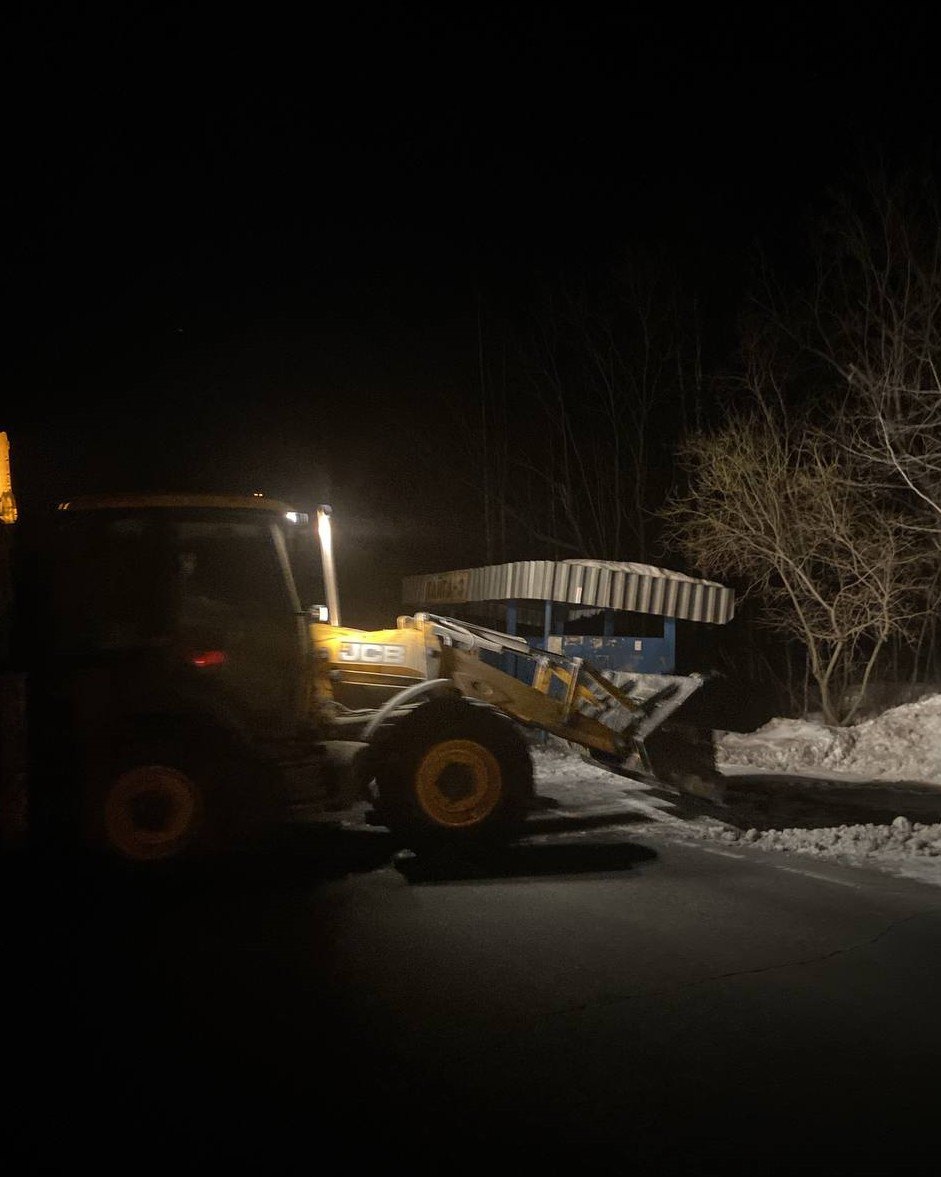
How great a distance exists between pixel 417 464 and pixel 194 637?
32.0m

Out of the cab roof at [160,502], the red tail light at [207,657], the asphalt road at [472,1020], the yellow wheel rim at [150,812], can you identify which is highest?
the cab roof at [160,502]

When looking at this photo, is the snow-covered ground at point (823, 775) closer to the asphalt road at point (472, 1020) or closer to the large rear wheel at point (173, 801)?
the asphalt road at point (472, 1020)

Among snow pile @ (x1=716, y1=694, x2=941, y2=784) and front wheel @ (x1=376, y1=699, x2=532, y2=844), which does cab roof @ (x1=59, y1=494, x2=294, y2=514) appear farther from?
snow pile @ (x1=716, y1=694, x2=941, y2=784)

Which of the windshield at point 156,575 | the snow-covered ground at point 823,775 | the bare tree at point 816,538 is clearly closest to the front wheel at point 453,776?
the windshield at point 156,575

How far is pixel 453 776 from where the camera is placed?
8500 millimetres

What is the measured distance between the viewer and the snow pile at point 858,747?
45.3 feet

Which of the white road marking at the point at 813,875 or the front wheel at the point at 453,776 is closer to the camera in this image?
the white road marking at the point at 813,875

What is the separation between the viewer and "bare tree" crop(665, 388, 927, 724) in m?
17.4

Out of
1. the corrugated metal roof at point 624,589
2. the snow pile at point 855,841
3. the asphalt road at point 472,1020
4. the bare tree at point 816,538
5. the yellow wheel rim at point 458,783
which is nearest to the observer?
the asphalt road at point 472,1020

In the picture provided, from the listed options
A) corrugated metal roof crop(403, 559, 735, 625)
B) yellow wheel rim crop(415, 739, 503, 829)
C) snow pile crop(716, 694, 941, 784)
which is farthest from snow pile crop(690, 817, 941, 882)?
corrugated metal roof crop(403, 559, 735, 625)

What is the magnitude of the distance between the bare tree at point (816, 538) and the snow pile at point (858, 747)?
241cm

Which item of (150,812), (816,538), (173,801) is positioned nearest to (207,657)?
(173,801)

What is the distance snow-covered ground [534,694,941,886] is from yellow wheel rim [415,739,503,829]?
1925 millimetres

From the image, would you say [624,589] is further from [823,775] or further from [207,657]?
[207,657]
